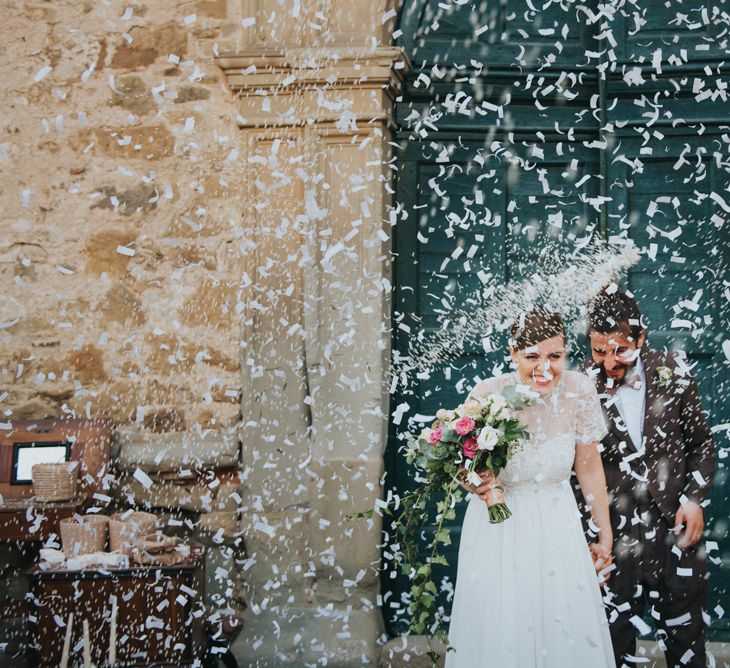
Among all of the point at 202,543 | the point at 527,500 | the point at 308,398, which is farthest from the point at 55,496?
the point at 527,500

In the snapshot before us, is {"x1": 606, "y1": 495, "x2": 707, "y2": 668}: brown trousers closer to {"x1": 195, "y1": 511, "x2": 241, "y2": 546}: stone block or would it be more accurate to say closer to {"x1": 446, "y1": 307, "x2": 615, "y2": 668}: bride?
{"x1": 446, "y1": 307, "x2": 615, "y2": 668}: bride

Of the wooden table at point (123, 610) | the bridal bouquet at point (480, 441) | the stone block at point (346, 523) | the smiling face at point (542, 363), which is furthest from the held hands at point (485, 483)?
the wooden table at point (123, 610)

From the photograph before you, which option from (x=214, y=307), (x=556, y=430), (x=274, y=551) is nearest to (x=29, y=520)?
(x=274, y=551)

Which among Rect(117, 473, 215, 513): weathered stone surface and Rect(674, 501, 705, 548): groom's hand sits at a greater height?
Rect(117, 473, 215, 513): weathered stone surface

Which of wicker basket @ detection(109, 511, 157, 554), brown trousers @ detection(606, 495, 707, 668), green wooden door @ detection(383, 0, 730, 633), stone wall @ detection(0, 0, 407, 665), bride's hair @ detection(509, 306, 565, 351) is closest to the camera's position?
bride's hair @ detection(509, 306, 565, 351)

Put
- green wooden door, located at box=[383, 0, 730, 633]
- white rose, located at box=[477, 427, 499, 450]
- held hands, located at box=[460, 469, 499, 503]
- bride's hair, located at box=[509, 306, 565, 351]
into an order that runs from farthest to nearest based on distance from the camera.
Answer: green wooden door, located at box=[383, 0, 730, 633], bride's hair, located at box=[509, 306, 565, 351], held hands, located at box=[460, 469, 499, 503], white rose, located at box=[477, 427, 499, 450]

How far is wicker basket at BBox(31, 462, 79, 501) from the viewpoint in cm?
364

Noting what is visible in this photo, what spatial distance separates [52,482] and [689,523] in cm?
250

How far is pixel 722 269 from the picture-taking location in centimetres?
420

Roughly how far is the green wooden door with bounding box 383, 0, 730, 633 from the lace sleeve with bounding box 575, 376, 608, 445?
3.31 ft

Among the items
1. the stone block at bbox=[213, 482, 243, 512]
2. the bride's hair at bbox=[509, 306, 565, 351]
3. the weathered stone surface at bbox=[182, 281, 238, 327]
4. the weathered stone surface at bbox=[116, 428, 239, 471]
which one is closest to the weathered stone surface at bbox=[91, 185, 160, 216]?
the weathered stone surface at bbox=[182, 281, 238, 327]

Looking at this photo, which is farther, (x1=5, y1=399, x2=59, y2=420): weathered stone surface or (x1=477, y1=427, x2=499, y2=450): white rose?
(x1=5, y1=399, x2=59, y2=420): weathered stone surface

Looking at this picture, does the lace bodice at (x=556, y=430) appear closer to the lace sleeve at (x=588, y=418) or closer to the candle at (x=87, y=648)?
the lace sleeve at (x=588, y=418)

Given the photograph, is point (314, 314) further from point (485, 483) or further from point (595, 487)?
point (595, 487)
